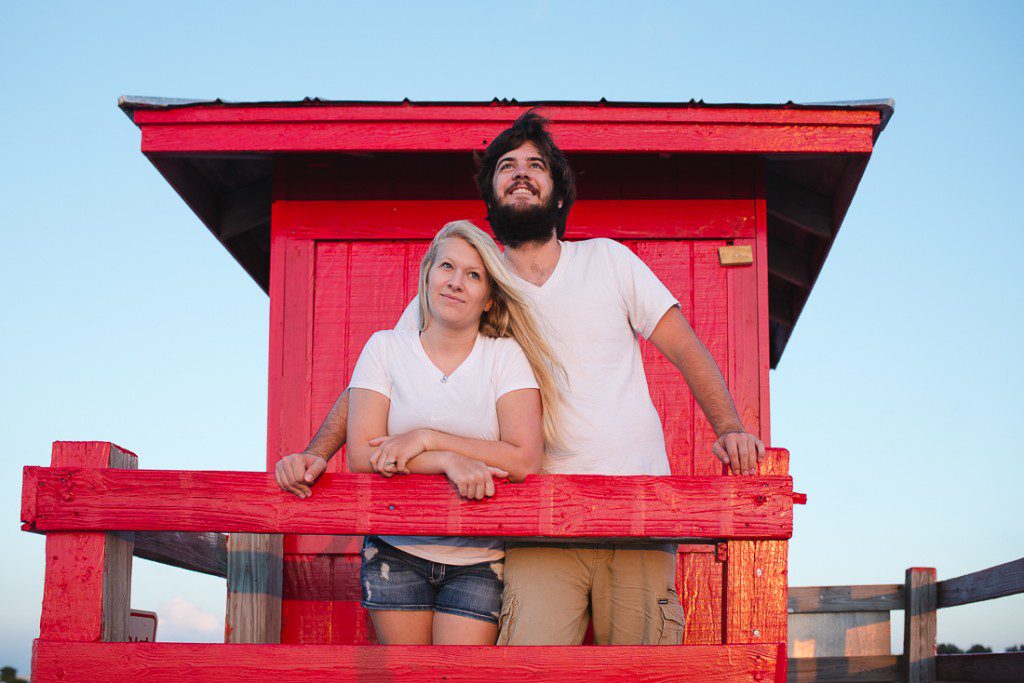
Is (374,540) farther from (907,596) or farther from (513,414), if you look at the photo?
(907,596)

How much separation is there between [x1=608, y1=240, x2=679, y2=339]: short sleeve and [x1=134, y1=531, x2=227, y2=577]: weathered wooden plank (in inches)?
89.3

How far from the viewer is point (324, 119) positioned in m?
5.64

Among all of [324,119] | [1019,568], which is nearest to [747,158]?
[324,119]

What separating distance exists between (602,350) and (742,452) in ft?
2.09

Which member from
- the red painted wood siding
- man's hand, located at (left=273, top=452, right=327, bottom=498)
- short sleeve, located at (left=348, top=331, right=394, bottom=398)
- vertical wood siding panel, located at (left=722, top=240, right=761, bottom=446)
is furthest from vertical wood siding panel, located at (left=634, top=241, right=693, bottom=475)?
man's hand, located at (left=273, top=452, right=327, bottom=498)

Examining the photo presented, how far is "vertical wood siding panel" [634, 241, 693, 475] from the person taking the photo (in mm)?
5738

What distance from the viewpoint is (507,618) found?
3.24m

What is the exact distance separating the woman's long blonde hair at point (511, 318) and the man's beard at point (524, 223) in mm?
252

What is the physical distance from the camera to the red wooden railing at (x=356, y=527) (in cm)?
296

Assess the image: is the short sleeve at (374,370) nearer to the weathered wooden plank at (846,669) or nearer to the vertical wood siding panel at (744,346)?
the vertical wood siding panel at (744,346)

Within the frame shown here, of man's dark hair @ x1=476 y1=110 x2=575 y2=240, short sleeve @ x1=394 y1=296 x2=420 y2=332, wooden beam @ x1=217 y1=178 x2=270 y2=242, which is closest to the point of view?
short sleeve @ x1=394 y1=296 x2=420 y2=332

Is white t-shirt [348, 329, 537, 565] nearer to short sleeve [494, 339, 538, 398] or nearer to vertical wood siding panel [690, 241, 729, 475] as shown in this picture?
short sleeve [494, 339, 538, 398]

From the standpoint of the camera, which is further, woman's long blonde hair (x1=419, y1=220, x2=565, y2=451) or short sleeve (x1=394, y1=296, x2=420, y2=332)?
short sleeve (x1=394, y1=296, x2=420, y2=332)

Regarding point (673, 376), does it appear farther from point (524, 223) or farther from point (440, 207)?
point (524, 223)
